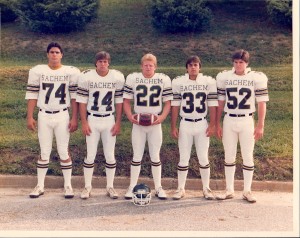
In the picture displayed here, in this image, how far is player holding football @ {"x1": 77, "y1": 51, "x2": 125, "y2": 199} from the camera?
24.4 feet

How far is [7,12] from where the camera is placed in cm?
1591

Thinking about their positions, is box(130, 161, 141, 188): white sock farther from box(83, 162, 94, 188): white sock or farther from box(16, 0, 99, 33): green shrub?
box(16, 0, 99, 33): green shrub

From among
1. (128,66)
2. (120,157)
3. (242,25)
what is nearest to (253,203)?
(120,157)

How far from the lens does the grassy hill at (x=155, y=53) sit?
8.72 metres

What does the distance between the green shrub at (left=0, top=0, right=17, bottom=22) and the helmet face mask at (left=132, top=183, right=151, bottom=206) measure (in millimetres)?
10455

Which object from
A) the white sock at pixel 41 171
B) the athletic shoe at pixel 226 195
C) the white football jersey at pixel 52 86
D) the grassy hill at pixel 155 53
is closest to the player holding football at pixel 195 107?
the athletic shoe at pixel 226 195

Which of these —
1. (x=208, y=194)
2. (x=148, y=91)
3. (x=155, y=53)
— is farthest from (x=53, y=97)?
(x=155, y=53)

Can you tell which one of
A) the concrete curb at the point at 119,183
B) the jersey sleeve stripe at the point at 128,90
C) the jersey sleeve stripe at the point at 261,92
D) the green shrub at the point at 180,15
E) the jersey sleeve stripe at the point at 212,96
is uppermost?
the green shrub at the point at 180,15

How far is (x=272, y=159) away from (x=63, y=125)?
3853 mm

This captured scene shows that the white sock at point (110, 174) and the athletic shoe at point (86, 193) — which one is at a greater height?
the white sock at point (110, 174)

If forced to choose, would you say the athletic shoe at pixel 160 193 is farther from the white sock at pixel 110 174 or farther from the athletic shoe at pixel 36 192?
the athletic shoe at pixel 36 192

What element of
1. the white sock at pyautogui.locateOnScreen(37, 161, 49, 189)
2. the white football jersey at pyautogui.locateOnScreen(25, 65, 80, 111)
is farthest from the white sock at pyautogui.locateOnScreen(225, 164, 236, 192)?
the white sock at pyautogui.locateOnScreen(37, 161, 49, 189)

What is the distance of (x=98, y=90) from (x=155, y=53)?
289 inches

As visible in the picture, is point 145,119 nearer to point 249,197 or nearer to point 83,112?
point 83,112
